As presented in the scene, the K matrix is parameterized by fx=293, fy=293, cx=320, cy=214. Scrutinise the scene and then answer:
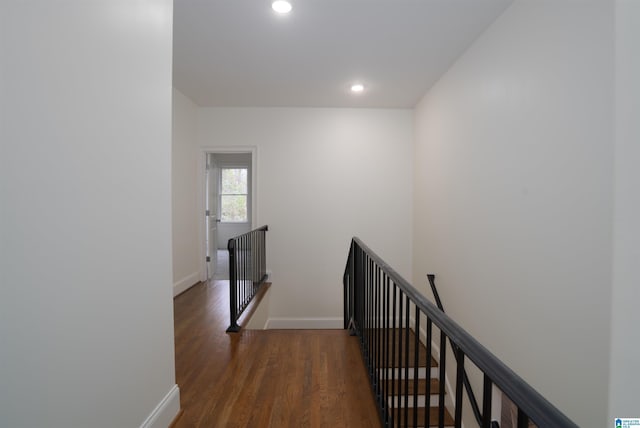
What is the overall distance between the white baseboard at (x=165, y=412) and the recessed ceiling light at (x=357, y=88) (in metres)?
3.50

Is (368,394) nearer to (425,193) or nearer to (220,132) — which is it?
(425,193)

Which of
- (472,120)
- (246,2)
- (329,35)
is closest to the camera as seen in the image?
(246,2)

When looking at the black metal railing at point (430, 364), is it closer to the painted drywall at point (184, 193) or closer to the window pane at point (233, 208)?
the painted drywall at point (184, 193)

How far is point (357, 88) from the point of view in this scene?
3.74 meters

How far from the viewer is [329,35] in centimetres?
257

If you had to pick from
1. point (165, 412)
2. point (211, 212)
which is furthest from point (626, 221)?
point (211, 212)

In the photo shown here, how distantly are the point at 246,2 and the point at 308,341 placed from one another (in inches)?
110

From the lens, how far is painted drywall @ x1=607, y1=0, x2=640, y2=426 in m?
0.61

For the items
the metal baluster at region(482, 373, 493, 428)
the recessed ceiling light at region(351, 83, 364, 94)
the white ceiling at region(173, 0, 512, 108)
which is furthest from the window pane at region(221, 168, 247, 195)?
the metal baluster at region(482, 373, 493, 428)

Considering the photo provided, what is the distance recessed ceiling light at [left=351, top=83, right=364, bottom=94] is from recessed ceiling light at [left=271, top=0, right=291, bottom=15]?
1553mm

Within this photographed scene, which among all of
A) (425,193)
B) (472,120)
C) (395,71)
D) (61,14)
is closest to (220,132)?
(395,71)

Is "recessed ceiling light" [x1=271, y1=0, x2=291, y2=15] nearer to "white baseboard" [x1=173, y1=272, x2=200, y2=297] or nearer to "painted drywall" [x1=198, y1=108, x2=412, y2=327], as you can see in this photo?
"painted drywall" [x1=198, y1=108, x2=412, y2=327]

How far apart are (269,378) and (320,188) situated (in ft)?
9.63

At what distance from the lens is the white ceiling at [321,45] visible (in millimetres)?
2229
